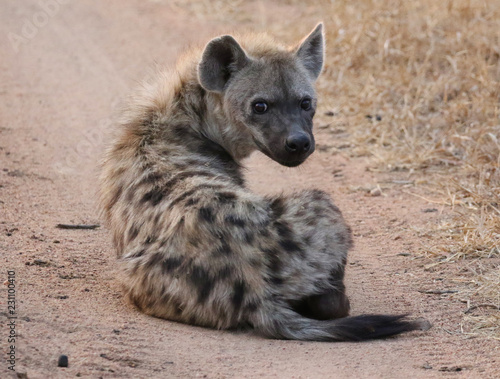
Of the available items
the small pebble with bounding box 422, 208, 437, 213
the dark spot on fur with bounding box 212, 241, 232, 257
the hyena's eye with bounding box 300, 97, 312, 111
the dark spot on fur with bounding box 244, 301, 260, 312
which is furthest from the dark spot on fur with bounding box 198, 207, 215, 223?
the small pebble with bounding box 422, 208, 437, 213

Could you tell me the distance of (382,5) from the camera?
663 centimetres

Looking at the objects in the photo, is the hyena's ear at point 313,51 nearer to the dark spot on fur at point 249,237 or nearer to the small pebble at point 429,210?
the small pebble at point 429,210

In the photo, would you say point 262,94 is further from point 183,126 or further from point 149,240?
point 149,240

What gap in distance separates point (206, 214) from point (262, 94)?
0.83 meters

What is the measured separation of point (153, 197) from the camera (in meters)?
2.99

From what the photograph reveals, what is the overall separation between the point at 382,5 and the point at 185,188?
166 inches

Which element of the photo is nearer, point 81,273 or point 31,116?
point 81,273

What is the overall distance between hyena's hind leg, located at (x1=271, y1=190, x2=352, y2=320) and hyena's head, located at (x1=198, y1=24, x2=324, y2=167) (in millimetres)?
484

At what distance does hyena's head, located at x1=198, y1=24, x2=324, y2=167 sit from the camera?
342 cm

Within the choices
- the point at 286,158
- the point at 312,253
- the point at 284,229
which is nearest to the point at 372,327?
the point at 312,253

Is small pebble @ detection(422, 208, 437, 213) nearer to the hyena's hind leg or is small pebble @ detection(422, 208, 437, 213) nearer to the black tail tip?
the hyena's hind leg

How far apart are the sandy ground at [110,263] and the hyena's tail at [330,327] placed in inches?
1.5

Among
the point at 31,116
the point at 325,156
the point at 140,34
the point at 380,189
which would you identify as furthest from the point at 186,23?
the point at 380,189

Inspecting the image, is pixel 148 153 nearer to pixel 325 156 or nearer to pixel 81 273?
pixel 81 273
